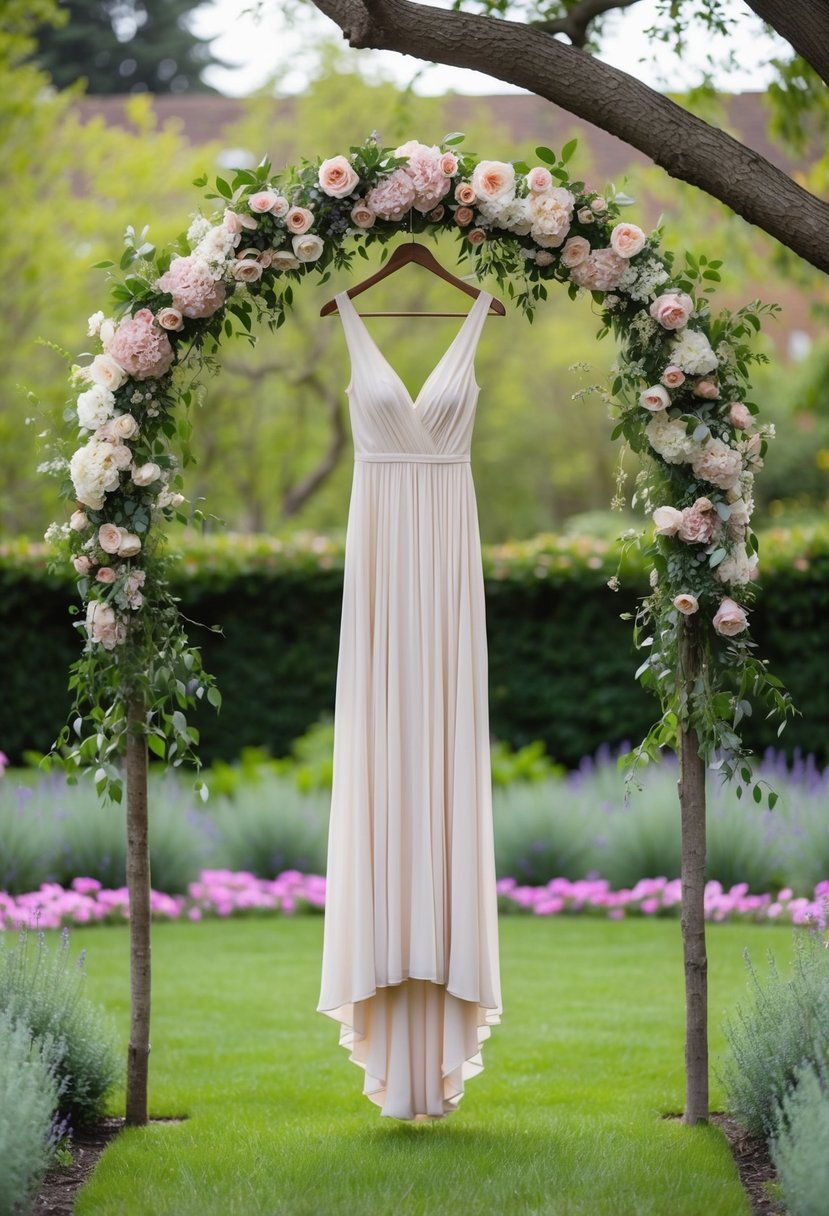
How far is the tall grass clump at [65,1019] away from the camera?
3871 mm

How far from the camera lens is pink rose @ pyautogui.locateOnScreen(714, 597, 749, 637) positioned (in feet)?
12.3

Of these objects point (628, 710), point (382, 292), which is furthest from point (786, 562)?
point (382, 292)

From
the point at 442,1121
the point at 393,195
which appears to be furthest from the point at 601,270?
the point at 442,1121

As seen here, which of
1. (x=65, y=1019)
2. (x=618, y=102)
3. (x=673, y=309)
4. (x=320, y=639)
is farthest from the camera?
(x=320, y=639)

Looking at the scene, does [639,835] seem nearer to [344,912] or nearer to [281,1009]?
[281,1009]

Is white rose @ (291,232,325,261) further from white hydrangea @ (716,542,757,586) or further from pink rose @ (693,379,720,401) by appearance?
white hydrangea @ (716,542,757,586)

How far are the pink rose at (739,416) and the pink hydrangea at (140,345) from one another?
62.8 inches

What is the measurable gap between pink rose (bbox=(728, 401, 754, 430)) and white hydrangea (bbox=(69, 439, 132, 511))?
1699mm

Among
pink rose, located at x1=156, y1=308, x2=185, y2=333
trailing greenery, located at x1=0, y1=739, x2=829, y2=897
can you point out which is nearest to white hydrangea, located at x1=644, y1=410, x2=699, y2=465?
pink rose, located at x1=156, y1=308, x2=185, y2=333

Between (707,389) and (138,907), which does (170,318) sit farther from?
(138,907)

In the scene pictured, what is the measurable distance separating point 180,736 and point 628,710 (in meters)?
5.71

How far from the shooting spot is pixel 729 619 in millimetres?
3754

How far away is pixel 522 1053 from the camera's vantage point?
4953 millimetres

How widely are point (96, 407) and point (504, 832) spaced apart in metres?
4.41
